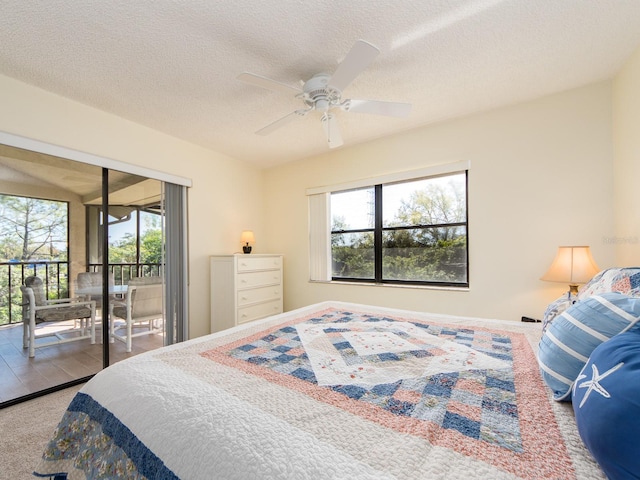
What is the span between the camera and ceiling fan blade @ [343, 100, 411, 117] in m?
2.04

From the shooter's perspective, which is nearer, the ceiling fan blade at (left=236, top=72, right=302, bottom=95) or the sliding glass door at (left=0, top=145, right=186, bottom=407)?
the ceiling fan blade at (left=236, top=72, right=302, bottom=95)

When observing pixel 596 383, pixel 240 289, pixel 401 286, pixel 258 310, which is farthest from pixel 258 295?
pixel 596 383

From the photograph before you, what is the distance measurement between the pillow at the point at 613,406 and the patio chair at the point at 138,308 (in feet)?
11.6

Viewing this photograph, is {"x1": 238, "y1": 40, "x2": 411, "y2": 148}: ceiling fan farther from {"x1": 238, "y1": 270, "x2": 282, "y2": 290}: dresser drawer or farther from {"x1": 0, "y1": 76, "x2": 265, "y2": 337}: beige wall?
{"x1": 238, "y1": 270, "x2": 282, "y2": 290}: dresser drawer

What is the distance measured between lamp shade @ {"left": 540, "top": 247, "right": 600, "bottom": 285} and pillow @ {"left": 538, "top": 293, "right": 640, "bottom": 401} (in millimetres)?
1503

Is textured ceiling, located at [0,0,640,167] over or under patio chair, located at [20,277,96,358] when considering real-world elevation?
over

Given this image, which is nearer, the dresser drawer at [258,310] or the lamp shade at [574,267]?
the lamp shade at [574,267]

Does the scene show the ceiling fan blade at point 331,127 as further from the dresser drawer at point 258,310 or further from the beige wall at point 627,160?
the dresser drawer at point 258,310

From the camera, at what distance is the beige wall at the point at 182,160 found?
2287mm

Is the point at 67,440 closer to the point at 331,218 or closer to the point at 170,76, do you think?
the point at 170,76

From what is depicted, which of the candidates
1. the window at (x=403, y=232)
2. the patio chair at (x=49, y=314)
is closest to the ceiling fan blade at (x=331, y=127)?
the window at (x=403, y=232)

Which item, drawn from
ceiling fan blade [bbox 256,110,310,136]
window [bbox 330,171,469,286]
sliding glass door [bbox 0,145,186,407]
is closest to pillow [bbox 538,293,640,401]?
ceiling fan blade [bbox 256,110,310,136]

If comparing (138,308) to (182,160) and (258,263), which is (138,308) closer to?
(258,263)

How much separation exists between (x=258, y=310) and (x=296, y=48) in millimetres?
2901
